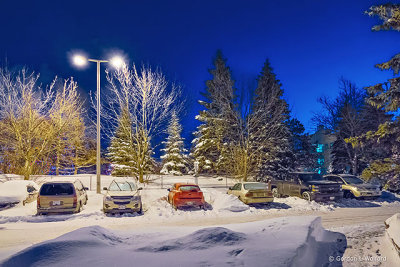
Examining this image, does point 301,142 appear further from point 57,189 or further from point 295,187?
point 57,189

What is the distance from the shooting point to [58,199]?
11.3 m

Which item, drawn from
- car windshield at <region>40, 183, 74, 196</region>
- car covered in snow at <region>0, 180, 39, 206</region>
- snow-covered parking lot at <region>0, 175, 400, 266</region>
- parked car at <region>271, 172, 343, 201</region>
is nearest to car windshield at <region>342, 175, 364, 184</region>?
snow-covered parking lot at <region>0, 175, 400, 266</region>

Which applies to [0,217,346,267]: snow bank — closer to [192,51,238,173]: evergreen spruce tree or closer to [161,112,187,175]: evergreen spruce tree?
[192,51,238,173]: evergreen spruce tree

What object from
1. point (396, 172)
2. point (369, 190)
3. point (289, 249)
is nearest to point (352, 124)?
point (369, 190)

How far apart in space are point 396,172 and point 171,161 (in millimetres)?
30285

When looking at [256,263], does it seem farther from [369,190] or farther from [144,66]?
[144,66]

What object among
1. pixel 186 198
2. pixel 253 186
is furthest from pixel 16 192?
pixel 253 186

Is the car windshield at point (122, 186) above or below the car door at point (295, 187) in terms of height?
above

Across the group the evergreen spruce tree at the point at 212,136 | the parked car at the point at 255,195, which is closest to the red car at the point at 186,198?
the parked car at the point at 255,195

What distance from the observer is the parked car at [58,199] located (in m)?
11.1

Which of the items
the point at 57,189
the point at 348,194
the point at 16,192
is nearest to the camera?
the point at 57,189

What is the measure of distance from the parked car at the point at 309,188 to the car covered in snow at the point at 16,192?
49.9 feet

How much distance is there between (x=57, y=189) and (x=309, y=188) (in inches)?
539

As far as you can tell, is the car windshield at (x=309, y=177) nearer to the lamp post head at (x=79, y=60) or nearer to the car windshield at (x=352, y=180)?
the car windshield at (x=352, y=180)
